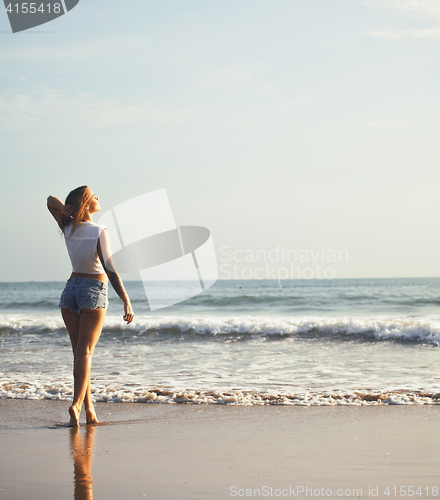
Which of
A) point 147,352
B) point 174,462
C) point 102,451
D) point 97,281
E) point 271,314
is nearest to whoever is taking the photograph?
point 174,462

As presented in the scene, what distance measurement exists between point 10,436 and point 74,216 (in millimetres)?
1582

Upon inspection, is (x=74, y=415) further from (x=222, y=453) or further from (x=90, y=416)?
(x=222, y=453)

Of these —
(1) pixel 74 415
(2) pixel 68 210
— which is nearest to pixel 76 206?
(2) pixel 68 210

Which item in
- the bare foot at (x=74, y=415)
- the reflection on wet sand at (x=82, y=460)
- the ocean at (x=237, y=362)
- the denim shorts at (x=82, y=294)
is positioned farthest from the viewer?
the ocean at (x=237, y=362)

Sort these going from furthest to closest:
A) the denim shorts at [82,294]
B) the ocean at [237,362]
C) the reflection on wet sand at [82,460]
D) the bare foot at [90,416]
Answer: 1. the ocean at [237,362]
2. the bare foot at [90,416]
3. the denim shorts at [82,294]
4. the reflection on wet sand at [82,460]

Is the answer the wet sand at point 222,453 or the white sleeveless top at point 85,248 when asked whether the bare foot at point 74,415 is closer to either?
the wet sand at point 222,453

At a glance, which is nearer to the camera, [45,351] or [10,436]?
[10,436]

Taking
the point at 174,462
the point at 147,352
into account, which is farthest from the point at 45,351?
the point at 174,462

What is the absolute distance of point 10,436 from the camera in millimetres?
3182

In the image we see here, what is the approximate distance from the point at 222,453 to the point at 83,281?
1.42m

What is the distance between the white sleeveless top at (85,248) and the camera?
3109mm

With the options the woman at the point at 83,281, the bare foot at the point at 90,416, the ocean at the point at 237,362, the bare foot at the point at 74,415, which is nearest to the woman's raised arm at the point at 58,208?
the woman at the point at 83,281

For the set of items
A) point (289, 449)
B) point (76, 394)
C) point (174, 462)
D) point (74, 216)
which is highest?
point (74, 216)

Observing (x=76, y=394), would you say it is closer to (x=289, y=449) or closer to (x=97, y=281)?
(x=97, y=281)
